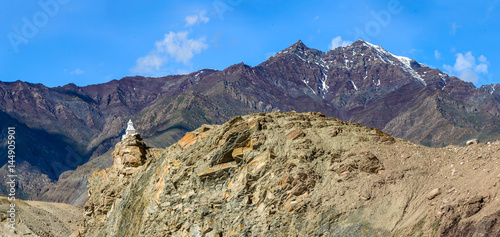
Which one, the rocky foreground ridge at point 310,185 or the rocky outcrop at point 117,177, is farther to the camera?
the rocky outcrop at point 117,177

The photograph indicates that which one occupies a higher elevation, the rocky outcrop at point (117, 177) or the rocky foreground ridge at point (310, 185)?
the rocky outcrop at point (117, 177)

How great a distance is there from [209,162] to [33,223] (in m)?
48.5

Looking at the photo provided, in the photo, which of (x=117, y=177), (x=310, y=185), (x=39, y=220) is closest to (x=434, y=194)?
(x=310, y=185)

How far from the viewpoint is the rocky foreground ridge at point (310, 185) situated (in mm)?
15688

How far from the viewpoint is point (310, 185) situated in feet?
61.7

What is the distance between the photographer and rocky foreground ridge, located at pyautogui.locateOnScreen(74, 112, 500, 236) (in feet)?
51.5

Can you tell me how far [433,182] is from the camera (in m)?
17.2

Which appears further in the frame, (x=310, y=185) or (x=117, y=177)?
(x=117, y=177)

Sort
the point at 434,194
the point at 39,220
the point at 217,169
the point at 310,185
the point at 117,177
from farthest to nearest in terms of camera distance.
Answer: the point at 39,220, the point at 117,177, the point at 217,169, the point at 310,185, the point at 434,194

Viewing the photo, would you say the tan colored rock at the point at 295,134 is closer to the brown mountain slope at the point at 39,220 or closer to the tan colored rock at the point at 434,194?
the tan colored rock at the point at 434,194

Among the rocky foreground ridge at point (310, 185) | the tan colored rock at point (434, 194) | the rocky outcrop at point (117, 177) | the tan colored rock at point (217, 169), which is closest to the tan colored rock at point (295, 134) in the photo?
the rocky foreground ridge at point (310, 185)

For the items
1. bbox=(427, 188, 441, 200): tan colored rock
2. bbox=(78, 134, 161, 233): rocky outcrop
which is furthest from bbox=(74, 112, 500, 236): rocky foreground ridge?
bbox=(78, 134, 161, 233): rocky outcrop

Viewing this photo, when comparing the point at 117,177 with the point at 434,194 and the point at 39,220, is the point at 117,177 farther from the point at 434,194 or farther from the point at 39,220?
the point at 39,220

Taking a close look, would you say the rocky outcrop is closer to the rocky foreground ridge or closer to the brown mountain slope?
the rocky foreground ridge
